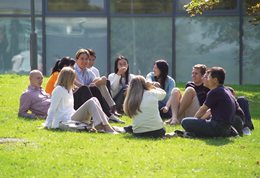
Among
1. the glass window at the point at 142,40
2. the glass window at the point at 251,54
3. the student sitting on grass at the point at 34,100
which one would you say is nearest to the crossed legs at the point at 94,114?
the student sitting on grass at the point at 34,100

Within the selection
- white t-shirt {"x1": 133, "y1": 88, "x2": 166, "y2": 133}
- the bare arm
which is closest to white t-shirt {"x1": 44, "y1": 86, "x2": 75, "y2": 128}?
white t-shirt {"x1": 133, "y1": 88, "x2": 166, "y2": 133}

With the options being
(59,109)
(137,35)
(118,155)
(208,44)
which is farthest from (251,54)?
(118,155)

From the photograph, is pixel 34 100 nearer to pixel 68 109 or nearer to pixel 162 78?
pixel 68 109

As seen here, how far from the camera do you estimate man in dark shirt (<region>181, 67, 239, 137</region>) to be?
38.3 ft

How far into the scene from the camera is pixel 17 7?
2619 centimetres

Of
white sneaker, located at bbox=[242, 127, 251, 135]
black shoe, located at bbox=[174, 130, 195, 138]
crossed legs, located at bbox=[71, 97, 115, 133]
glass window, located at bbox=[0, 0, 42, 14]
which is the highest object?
glass window, located at bbox=[0, 0, 42, 14]

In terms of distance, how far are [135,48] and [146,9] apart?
1442 mm

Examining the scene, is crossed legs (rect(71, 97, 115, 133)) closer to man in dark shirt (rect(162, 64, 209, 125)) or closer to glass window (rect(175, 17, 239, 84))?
man in dark shirt (rect(162, 64, 209, 125))

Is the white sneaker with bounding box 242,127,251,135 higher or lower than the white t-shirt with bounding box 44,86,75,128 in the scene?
lower

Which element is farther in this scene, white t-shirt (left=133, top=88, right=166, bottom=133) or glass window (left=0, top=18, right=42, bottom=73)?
glass window (left=0, top=18, right=42, bottom=73)

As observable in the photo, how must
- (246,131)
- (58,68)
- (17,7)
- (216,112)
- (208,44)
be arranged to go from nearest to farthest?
(216,112)
(246,131)
(58,68)
(208,44)
(17,7)

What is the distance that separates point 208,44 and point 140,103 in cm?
1400

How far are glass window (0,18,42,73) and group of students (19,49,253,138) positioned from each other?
39.8 feet

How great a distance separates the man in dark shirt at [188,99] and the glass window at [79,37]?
12.4 metres
